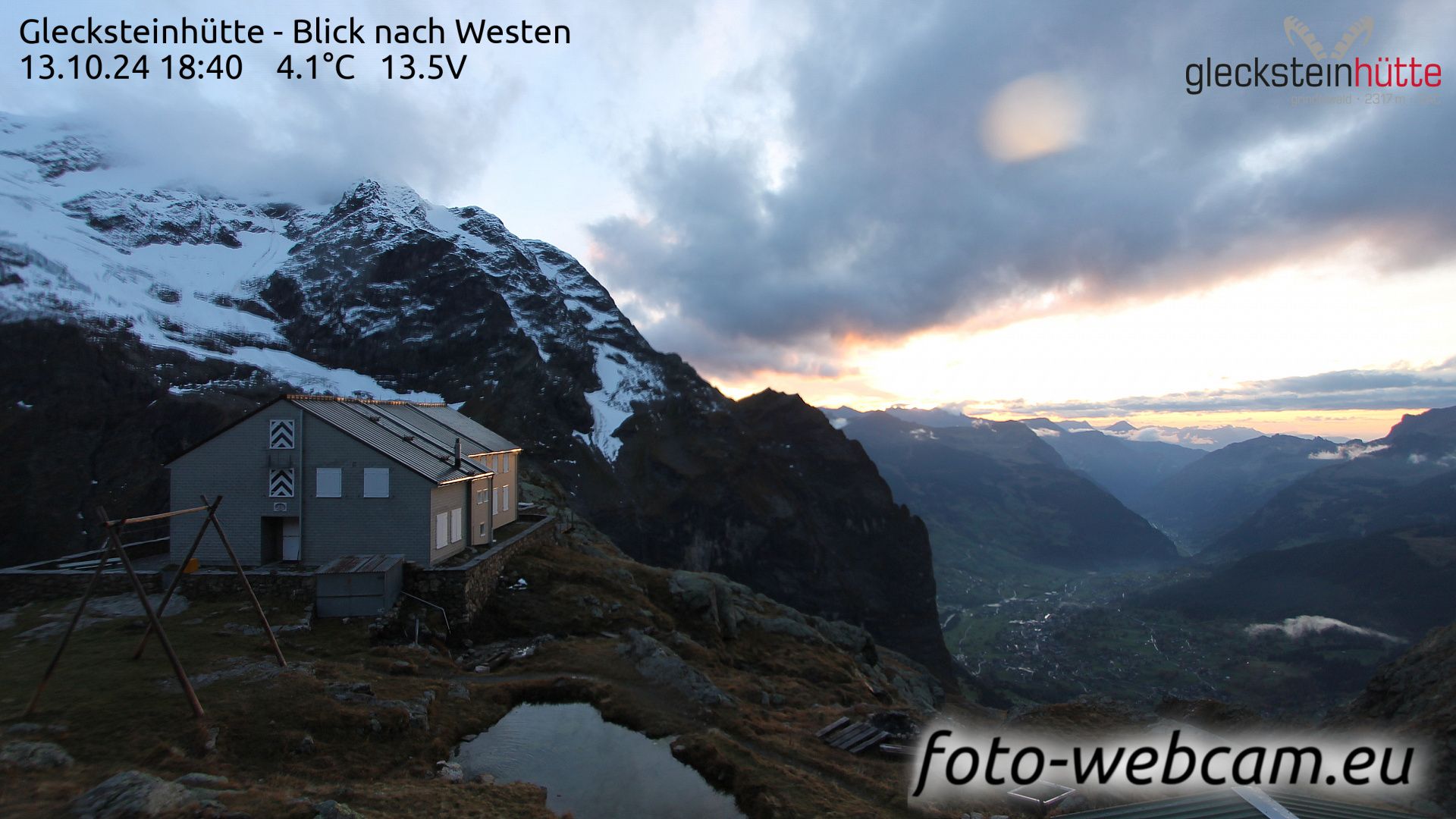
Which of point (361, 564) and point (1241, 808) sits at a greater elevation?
point (361, 564)

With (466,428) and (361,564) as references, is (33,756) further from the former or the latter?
(466,428)

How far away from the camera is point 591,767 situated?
19.3 m

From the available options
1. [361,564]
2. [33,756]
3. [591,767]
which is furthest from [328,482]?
[591,767]

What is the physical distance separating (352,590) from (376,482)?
596cm

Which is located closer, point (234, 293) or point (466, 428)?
point (466, 428)

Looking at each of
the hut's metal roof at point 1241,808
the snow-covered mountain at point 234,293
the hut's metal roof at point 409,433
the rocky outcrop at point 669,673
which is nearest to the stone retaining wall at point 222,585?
the hut's metal roof at point 409,433

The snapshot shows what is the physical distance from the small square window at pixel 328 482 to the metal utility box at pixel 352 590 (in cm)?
483

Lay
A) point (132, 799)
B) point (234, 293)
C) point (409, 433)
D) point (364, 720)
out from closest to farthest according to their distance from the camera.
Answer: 1. point (132, 799)
2. point (364, 720)
3. point (409, 433)
4. point (234, 293)

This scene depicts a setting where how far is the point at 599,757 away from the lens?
19953mm

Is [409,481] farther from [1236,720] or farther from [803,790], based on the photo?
[1236,720]

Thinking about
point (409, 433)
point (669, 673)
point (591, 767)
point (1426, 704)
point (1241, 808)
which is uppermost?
point (409, 433)

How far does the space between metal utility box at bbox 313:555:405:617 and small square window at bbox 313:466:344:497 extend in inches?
190

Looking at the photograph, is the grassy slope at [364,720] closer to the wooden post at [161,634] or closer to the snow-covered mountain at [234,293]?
the wooden post at [161,634]

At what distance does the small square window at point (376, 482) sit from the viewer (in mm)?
31562
